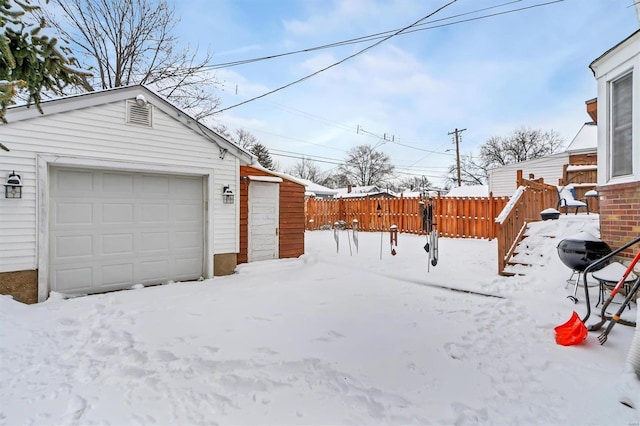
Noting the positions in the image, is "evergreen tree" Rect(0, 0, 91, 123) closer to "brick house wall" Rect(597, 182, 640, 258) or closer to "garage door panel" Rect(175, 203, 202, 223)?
"garage door panel" Rect(175, 203, 202, 223)

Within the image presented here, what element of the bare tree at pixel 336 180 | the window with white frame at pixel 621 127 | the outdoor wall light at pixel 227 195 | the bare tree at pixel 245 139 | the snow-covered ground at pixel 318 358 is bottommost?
the snow-covered ground at pixel 318 358

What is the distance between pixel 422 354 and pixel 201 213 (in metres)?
5.12

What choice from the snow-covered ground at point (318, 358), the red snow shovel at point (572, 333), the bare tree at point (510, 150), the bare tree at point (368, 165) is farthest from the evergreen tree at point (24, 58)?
the bare tree at point (368, 165)

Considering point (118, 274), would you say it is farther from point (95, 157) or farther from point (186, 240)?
point (95, 157)

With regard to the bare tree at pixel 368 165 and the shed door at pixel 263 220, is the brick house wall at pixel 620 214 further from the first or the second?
the bare tree at pixel 368 165

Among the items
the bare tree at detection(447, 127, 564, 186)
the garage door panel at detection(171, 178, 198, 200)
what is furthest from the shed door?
the bare tree at detection(447, 127, 564, 186)

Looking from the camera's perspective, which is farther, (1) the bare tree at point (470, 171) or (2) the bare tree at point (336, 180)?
(2) the bare tree at point (336, 180)

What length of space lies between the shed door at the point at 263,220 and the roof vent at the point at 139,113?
2.52 m

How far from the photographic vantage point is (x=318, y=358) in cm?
279

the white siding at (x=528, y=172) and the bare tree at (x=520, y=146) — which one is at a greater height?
the bare tree at (x=520, y=146)

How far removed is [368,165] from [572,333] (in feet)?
120

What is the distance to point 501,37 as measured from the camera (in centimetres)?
776

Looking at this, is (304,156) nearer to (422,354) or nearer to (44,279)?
(44,279)

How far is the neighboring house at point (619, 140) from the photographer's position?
3.69m
